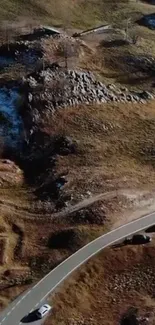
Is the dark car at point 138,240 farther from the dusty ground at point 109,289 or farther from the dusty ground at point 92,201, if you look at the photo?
the dusty ground at point 92,201

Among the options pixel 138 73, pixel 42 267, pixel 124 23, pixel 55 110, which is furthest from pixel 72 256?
pixel 124 23

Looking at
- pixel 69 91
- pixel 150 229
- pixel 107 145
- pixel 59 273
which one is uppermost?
pixel 69 91

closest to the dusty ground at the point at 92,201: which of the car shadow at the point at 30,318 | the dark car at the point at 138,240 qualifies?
the dark car at the point at 138,240

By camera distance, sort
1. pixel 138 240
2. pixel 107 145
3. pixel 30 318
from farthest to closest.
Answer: pixel 107 145 < pixel 138 240 < pixel 30 318

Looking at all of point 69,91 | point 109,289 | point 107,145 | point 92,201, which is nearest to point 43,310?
point 109,289

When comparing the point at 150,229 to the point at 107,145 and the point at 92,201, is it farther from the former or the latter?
the point at 107,145

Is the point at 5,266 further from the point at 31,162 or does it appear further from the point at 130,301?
the point at 31,162
